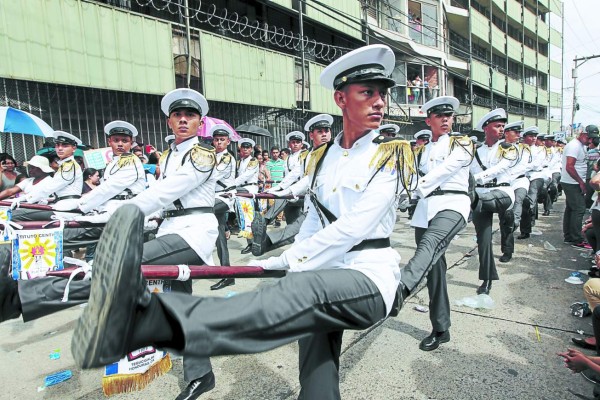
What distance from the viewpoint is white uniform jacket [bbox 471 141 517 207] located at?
507 cm

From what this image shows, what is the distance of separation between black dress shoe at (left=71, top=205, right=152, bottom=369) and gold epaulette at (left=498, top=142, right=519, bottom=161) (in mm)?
4935

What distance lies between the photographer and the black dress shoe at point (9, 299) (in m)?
1.81

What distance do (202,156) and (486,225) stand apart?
3.35m

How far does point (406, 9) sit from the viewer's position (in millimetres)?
23000

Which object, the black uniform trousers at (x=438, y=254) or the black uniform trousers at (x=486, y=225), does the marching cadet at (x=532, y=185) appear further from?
the black uniform trousers at (x=438, y=254)

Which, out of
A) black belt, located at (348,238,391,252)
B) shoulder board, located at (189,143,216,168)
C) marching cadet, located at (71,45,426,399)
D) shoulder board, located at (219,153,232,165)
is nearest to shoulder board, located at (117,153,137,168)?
shoulder board, located at (189,143,216,168)

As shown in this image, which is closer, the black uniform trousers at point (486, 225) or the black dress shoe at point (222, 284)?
the black uniform trousers at point (486, 225)

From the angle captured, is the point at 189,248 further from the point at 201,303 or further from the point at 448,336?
the point at 448,336

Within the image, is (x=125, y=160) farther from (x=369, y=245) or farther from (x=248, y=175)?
(x=248, y=175)

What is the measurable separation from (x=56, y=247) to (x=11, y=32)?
6.96 metres

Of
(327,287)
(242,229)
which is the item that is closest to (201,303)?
(327,287)

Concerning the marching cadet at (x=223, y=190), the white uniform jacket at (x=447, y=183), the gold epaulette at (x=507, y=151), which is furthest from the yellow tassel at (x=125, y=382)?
the gold epaulette at (x=507, y=151)

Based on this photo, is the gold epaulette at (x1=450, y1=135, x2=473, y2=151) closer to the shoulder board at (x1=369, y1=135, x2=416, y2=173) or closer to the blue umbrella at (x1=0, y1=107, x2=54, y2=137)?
the shoulder board at (x1=369, y1=135, x2=416, y2=173)

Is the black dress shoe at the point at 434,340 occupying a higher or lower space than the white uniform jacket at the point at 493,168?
lower
